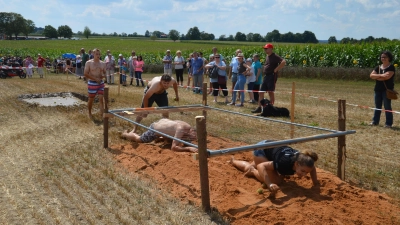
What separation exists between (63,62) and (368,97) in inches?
885

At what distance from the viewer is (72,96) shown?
15836mm

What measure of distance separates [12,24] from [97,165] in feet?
376

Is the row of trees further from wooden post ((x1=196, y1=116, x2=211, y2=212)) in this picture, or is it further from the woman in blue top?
wooden post ((x1=196, y1=116, x2=211, y2=212))

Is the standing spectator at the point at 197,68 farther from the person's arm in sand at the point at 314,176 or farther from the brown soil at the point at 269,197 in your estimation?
the person's arm in sand at the point at 314,176

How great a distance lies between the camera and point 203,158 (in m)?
4.74

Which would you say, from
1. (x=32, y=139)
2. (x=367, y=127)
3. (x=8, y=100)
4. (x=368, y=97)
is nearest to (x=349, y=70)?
(x=368, y=97)

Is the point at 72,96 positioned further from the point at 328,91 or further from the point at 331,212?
the point at 331,212

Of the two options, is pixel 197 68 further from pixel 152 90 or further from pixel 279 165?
pixel 279 165

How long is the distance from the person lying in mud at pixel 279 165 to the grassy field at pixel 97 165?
98 centimetres

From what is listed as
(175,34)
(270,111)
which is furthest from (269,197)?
(175,34)

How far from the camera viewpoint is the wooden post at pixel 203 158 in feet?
15.4

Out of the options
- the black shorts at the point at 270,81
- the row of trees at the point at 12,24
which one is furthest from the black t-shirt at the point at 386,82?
the row of trees at the point at 12,24

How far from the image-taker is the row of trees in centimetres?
10775

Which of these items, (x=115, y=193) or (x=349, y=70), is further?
(x=349, y=70)
